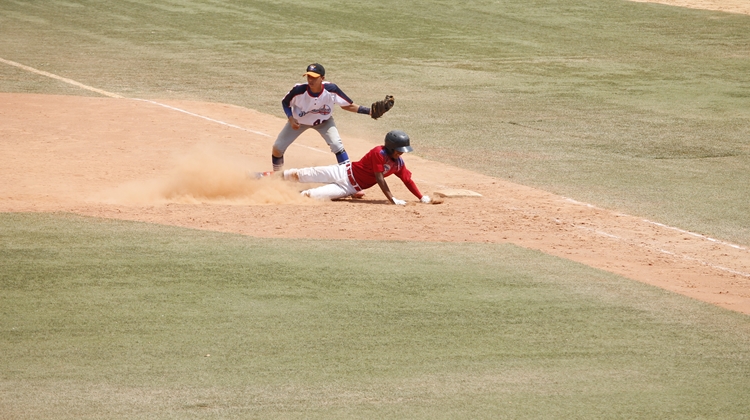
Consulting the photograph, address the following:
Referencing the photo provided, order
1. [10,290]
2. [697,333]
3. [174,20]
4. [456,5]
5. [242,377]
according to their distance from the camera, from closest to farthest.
A: [242,377] < [697,333] < [10,290] < [174,20] < [456,5]

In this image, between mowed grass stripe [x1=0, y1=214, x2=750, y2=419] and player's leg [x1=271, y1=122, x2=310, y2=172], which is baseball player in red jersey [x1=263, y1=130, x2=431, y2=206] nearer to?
player's leg [x1=271, y1=122, x2=310, y2=172]

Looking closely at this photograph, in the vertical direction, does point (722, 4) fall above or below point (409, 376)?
above

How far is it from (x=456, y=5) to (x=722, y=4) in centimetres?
975

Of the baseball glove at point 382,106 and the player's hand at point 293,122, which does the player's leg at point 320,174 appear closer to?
the player's hand at point 293,122

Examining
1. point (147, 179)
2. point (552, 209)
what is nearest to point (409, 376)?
point (552, 209)

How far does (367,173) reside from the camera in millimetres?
13219

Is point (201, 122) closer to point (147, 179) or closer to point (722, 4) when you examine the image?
point (147, 179)

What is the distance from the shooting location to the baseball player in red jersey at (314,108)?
1377cm

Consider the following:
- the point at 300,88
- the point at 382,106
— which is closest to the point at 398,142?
the point at 382,106

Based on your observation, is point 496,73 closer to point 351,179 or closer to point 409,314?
point 351,179

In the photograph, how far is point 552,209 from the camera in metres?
13.1

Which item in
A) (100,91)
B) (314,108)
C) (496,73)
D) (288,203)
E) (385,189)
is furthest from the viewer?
(496,73)

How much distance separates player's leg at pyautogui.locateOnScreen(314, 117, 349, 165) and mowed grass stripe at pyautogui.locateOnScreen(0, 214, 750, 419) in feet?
10.5

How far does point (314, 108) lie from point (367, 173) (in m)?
1.38
